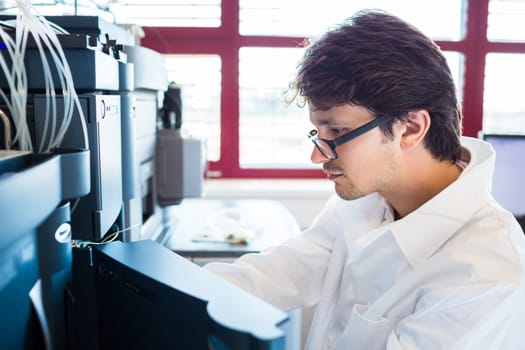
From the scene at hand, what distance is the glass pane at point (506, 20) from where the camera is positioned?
2.58m

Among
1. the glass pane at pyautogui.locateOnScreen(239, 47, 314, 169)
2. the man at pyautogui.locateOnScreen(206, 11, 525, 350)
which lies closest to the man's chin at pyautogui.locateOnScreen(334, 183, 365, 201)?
the man at pyautogui.locateOnScreen(206, 11, 525, 350)

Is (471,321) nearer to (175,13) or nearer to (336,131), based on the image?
(336,131)

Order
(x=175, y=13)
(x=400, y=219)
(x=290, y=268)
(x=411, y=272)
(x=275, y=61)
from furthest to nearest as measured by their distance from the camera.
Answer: (x=275, y=61) → (x=175, y=13) → (x=290, y=268) → (x=400, y=219) → (x=411, y=272)

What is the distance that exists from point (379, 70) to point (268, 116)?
1747 mm

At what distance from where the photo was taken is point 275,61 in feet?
8.68

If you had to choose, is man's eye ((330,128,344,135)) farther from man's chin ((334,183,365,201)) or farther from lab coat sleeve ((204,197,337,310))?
lab coat sleeve ((204,197,337,310))

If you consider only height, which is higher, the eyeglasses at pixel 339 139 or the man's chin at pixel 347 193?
the eyeglasses at pixel 339 139

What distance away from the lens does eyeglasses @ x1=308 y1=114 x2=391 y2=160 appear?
951 millimetres

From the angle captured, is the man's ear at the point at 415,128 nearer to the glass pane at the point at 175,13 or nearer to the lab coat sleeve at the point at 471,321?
the lab coat sleeve at the point at 471,321

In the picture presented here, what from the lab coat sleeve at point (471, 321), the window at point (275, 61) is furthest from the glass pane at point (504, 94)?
the lab coat sleeve at point (471, 321)

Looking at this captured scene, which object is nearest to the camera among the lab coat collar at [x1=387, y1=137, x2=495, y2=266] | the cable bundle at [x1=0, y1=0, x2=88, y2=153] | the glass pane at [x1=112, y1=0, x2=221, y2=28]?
the cable bundle at [x1=0, y1=0, x2=88, y2=153]

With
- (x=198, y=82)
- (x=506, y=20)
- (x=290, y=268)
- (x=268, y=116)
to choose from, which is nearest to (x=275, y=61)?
(x=268, y=116)

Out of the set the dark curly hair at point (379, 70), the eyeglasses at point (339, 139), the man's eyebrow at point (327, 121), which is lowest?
the eyeglasses at point (339, 139)

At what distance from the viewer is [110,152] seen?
2.69 feet
